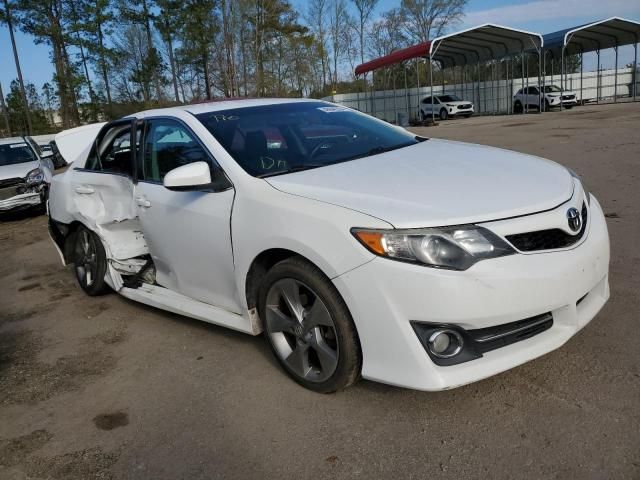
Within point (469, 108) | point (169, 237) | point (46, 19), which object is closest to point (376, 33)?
point (469, 108)

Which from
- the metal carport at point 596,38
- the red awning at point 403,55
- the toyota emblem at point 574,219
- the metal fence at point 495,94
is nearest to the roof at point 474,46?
the red awning at point 403,55

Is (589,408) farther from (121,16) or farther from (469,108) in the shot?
(121,16)

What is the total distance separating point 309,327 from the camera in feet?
9.48

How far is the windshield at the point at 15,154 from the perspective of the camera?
1177 cm

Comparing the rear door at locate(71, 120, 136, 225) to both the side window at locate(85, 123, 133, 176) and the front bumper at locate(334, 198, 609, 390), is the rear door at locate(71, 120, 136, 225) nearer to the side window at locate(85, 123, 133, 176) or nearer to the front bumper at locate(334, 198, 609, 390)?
the side window at locate(85, 123, 133, 176)

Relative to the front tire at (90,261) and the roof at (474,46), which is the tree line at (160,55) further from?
the front tire at (90,261)

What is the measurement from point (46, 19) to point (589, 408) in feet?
121

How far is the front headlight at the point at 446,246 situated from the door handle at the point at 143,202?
2.08m

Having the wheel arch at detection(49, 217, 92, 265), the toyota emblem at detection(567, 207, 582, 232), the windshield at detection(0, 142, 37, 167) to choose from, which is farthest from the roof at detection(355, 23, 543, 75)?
the toyota emblem at detection(567, 207, 582, 232)

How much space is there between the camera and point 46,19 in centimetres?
3259

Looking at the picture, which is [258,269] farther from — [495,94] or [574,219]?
[495,94]

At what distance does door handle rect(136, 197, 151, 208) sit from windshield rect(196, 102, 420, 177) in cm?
70

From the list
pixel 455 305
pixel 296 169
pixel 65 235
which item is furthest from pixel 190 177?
pixel 65 235

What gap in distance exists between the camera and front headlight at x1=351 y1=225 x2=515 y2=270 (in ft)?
7.91
